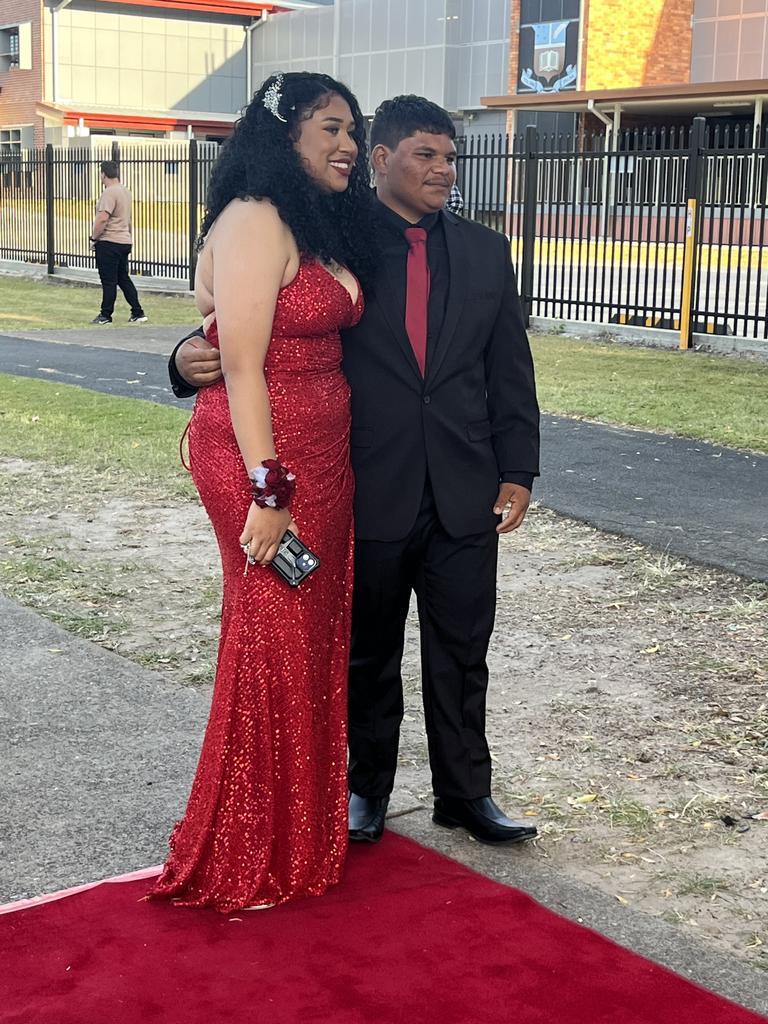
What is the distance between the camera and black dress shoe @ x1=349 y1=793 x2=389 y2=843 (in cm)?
391

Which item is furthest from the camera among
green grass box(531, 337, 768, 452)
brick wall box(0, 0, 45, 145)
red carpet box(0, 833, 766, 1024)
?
brick wall box(0, 0, 45, 145)

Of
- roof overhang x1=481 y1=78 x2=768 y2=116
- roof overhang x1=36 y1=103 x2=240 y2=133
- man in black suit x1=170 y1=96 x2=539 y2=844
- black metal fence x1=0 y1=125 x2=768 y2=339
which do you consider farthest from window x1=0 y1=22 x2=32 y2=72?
man in black suit x1=170 y1=96 x2=539 y2=844

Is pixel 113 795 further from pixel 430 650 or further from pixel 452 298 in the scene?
pixel 452 298

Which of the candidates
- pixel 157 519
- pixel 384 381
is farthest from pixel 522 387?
pixel 157 519

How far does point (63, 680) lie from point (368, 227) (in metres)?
2.40

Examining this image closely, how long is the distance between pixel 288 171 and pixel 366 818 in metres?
1.73

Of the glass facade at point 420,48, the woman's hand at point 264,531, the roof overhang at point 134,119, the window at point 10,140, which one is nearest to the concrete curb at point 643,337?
the woman's hand at point 264,531

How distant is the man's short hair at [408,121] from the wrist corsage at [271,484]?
0.94 meters

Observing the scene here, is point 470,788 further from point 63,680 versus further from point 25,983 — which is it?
point 63,680

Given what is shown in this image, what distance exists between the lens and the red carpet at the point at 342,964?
303cm

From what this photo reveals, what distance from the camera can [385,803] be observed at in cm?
401

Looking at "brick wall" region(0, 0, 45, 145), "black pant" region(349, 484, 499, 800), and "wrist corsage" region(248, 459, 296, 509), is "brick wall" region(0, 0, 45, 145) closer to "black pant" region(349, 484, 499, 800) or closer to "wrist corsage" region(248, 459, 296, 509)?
"black pant" region(349, 484, 499, 800)

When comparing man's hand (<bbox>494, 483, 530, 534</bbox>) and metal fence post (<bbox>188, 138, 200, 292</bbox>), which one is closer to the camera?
man's hand (<bbox>494, 483, 530, 534</bbox>)

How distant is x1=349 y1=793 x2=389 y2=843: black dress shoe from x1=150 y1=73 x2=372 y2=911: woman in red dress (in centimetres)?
26
